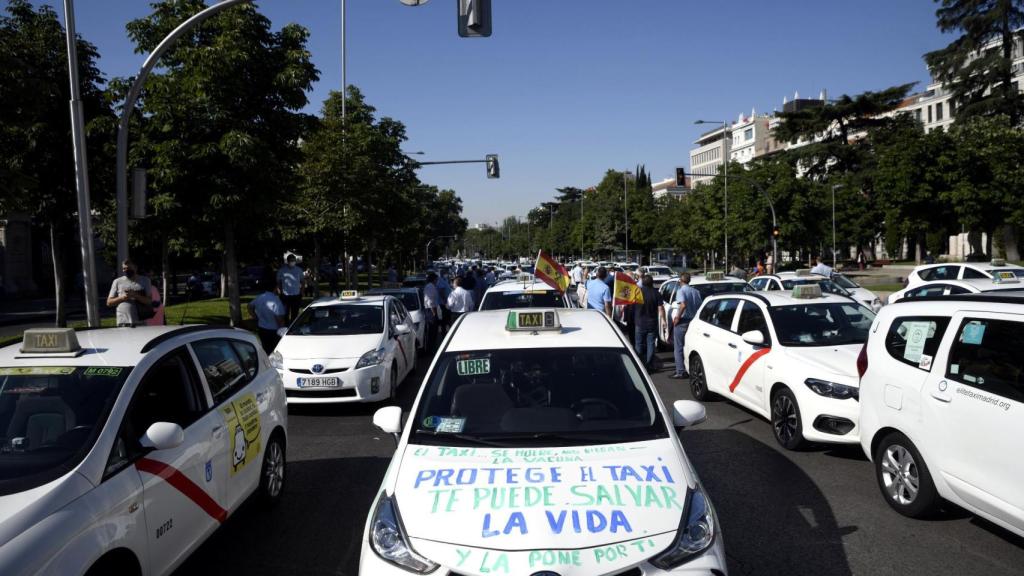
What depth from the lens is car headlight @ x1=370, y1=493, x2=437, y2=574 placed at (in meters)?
3.22

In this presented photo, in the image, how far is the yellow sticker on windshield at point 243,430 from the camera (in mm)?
5154

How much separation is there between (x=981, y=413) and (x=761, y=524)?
5.42 feet

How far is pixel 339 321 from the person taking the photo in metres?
11.5

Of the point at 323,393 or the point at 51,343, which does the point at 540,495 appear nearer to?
the point at 51,343

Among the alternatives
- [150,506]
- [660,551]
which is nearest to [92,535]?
[150,506]

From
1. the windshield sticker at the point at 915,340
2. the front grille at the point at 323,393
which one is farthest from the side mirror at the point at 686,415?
the front grille at the point at 323,393

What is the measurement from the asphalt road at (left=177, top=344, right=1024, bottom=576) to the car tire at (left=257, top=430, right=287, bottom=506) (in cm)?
13

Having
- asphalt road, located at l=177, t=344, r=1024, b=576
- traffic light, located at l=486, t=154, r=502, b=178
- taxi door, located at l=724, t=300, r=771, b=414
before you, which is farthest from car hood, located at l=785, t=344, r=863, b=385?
traffic light, located at l=486, t=154, r=502, b=178

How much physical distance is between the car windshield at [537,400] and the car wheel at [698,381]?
6.06 m

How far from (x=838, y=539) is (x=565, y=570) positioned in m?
3.08

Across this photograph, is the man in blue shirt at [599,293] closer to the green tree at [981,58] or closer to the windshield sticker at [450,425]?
the windshield sticker at [450,425]

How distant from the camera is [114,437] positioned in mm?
3867

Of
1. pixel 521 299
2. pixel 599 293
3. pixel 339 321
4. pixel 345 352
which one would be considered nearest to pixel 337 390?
pixel 345 352

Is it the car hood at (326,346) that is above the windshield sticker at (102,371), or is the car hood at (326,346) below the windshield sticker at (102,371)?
below
